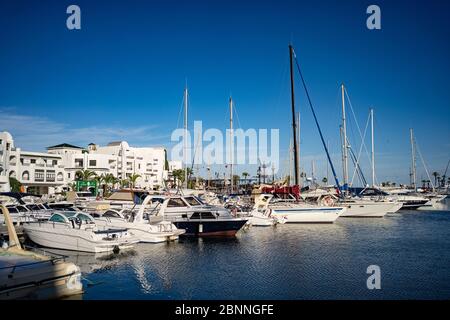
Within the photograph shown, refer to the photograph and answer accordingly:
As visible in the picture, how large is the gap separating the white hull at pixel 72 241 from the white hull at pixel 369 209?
1431 inches

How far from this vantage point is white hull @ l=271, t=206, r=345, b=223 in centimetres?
4419

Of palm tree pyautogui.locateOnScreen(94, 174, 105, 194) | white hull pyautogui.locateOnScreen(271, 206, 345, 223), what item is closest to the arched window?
palm tree pyautogui.locateOnScreen(94, 174, 105, 194)

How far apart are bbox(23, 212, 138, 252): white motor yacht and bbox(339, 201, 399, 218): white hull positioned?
119ft

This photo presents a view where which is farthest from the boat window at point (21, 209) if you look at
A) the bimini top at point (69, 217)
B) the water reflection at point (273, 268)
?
the water reflection at point (273, 268)

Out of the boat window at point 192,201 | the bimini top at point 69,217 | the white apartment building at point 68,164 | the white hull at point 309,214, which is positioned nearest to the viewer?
the bimini top at point 69,217

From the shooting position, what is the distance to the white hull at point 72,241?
2366 centimetres

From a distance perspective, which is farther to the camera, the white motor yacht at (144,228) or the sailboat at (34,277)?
the white motor yacht at (144,228)

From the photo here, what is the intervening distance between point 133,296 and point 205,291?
3.05 metres

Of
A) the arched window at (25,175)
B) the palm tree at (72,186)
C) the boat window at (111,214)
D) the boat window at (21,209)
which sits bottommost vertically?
the boat window at (111,214)

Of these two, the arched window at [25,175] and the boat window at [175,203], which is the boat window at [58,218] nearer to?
the boat window at [175,203]

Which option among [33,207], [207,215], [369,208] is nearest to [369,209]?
[369,208]
